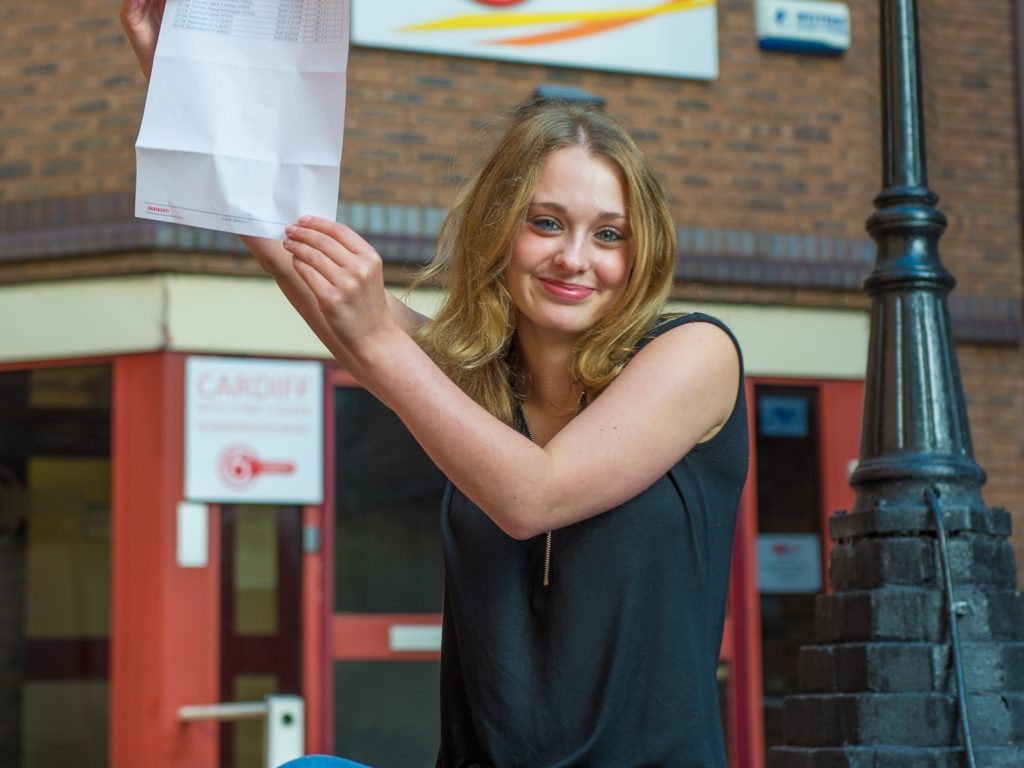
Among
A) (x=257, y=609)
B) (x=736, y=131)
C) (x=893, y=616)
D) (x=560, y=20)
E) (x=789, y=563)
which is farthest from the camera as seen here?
(x=736, y=131)

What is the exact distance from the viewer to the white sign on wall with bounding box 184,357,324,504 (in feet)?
25.6

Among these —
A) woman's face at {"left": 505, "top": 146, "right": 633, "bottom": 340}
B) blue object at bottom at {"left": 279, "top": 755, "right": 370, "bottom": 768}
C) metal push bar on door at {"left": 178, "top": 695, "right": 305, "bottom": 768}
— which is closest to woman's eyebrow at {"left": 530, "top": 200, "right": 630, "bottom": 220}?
woman's face at {"left": 505, "top": 146, "right": 633, "bottom": 340}

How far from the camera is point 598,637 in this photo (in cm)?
183

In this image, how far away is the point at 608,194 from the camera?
6.76ft

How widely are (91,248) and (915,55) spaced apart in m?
4.20

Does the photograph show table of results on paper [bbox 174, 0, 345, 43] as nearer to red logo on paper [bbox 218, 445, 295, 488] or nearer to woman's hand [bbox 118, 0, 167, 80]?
woman's hand [bbox 118, 0, 167, 80]

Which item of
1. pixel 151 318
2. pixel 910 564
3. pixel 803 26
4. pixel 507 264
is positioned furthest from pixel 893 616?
pixel 803 26

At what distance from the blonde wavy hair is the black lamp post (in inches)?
127

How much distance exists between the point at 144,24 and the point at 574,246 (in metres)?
0.63

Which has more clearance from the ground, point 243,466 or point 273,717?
point 243,466

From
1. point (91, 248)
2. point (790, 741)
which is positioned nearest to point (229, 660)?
point (91, 248)

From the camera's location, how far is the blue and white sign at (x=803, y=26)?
29.6 feet

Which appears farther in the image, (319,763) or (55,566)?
(55,566)

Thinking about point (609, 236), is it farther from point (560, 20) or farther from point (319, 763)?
point (560, 20)
